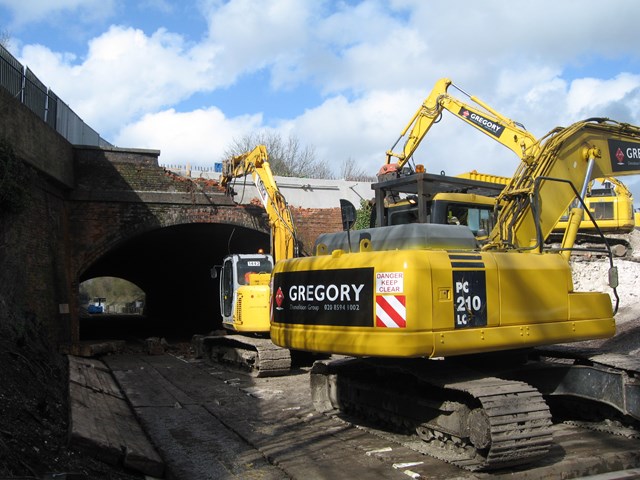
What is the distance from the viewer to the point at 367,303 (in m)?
6.03

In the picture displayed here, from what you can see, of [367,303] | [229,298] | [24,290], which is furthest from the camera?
[229,298]

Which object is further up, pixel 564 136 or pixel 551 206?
pixel 564 136

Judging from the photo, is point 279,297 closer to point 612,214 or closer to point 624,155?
point 624,155

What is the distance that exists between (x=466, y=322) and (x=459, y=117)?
9242mm

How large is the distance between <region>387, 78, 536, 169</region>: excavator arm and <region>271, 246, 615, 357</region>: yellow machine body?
605cm

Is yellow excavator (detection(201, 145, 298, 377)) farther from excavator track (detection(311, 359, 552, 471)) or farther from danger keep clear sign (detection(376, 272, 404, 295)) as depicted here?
danger keep clear sign (detection(376, 272, 404, 295))

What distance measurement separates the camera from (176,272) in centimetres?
2847

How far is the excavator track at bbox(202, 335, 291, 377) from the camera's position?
1184 cm

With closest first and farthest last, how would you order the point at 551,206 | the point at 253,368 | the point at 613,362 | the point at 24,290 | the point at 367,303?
the point at 367,303
the point at 613,362
the point at 551,206
the point at 253,368
the point at 24,290

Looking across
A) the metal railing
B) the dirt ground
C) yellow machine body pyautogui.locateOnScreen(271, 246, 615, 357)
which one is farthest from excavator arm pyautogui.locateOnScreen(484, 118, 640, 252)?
the metal railing

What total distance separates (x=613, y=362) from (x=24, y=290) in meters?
11.4

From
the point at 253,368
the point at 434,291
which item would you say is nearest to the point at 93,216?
the point at 253,368

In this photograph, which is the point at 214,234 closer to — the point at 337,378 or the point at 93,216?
the point at 93,216

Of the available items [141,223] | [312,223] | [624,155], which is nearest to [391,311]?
[624,155]
